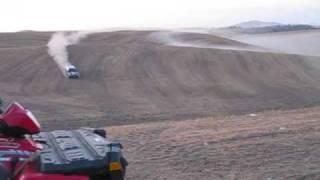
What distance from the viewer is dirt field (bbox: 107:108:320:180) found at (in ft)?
Answer: 30.6

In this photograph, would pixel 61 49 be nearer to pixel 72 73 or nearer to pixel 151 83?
pixel 72 73

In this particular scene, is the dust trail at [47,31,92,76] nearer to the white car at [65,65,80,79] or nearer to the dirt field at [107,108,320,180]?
the white car at [65,65,80,79]

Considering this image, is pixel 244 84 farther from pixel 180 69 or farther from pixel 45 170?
pixel 45 170

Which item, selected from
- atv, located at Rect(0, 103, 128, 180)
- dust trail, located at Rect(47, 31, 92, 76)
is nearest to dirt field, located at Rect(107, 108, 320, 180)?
atv, located at Rect(0, 103, 128, 180)

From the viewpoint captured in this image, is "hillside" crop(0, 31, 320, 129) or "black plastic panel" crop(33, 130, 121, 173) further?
"hillside" crop(0, 31, 320, 129)

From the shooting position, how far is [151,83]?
44.2 metres

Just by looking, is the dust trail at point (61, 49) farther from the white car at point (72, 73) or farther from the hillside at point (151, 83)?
the hillside at point (151, 83)

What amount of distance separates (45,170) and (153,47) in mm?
52839

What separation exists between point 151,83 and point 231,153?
109 ft

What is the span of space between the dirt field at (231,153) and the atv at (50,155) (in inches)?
146

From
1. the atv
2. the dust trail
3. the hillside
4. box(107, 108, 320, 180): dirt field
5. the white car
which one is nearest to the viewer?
the atv

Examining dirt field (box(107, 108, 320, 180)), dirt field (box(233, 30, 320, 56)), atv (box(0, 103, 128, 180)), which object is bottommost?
dirt field (box(233, 30, 320, 56))

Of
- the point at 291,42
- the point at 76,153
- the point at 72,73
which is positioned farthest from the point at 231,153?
the point at 291,42

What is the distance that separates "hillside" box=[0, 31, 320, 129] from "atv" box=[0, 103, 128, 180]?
23013 mm
